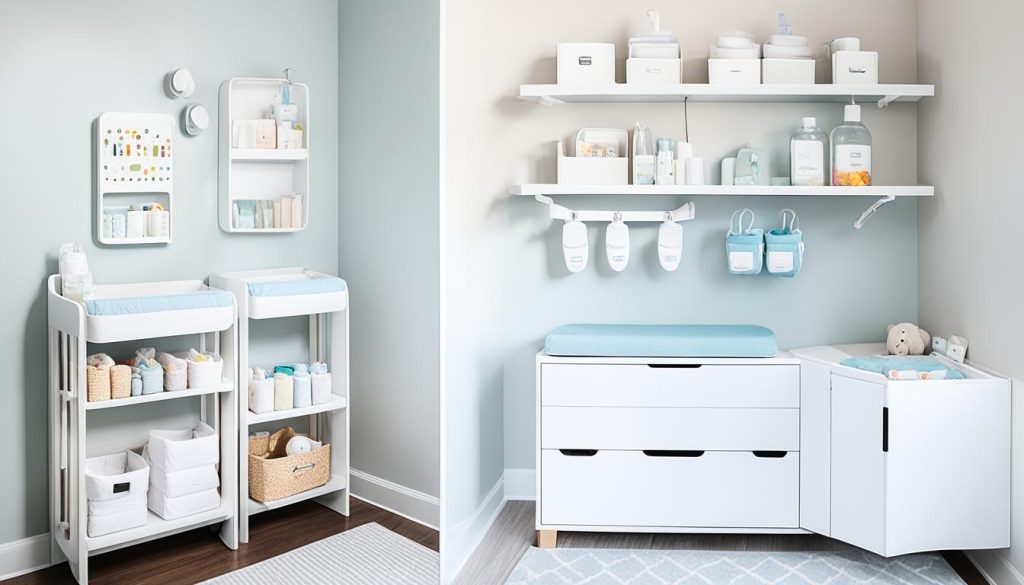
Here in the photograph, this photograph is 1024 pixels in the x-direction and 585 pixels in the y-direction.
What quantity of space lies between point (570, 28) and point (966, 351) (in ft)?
5.94

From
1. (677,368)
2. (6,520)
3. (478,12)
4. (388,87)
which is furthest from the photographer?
(388,87)

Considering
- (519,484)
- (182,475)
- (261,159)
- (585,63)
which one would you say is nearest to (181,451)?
(182,475)

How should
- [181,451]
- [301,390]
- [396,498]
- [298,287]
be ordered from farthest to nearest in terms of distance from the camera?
1. [396,498]
2. [301,390]
3. [298,287]
4. [181,451]

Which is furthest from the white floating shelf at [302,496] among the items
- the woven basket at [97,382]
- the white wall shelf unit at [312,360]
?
the woven basket at [97,382]

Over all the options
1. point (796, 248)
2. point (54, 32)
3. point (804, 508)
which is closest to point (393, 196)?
point (54, 32)

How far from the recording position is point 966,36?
2.65 m

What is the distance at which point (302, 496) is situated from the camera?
3047 mm

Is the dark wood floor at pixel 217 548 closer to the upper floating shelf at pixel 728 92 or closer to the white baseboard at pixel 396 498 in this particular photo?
the white baseboard at pixel 396 498

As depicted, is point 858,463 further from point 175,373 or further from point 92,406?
point 92,406

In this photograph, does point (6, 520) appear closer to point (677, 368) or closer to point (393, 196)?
point (393, 196)

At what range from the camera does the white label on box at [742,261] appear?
3004mm

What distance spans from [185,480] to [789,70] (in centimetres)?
247

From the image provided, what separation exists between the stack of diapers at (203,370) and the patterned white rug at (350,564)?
62 centimetres

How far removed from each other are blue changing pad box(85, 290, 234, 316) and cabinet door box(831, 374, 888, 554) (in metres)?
2.01
